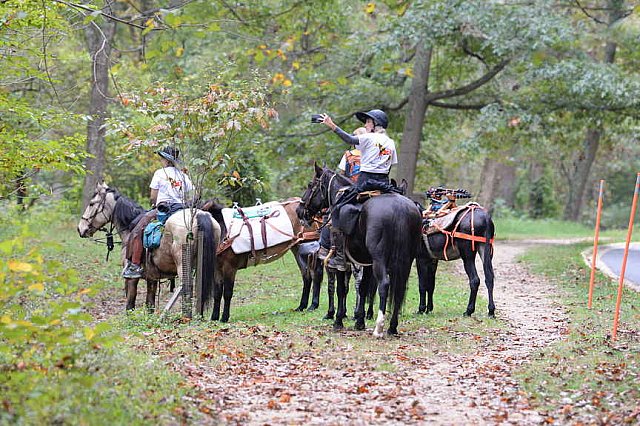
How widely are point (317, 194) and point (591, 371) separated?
197 inches

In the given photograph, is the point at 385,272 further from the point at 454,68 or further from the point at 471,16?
the point at 454,68

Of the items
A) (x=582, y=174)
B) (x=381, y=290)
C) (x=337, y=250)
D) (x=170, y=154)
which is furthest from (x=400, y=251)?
(x=582, y=174)

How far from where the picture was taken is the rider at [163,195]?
12.0m

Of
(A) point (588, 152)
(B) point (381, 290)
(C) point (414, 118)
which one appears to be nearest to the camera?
(B) point (381, 290)

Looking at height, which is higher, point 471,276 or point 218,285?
point 471,276

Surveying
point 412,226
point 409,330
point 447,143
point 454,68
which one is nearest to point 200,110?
point 412,226

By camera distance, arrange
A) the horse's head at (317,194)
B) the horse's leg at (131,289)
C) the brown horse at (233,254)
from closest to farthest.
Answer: the horse's head at (317,194) < the brown horse at (233,254) < the horse's leg at (131,289)

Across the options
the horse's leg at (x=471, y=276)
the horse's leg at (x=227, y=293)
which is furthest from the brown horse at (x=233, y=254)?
the horse's leg at (x=471, y=276)

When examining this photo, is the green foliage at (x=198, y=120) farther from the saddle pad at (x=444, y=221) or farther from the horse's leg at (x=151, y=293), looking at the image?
the saddle pad at (x=444, y=221)

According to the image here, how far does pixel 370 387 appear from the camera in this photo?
7.81m

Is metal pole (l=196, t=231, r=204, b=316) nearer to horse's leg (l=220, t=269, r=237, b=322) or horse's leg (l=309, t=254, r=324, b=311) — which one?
horse's leg (l=220, t=269, r=237, b=322)

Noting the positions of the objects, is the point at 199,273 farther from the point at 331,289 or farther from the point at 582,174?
the point at 582,174

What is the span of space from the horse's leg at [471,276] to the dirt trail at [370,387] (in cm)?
190

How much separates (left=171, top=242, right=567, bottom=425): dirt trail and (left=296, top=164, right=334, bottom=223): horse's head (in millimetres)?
2361
